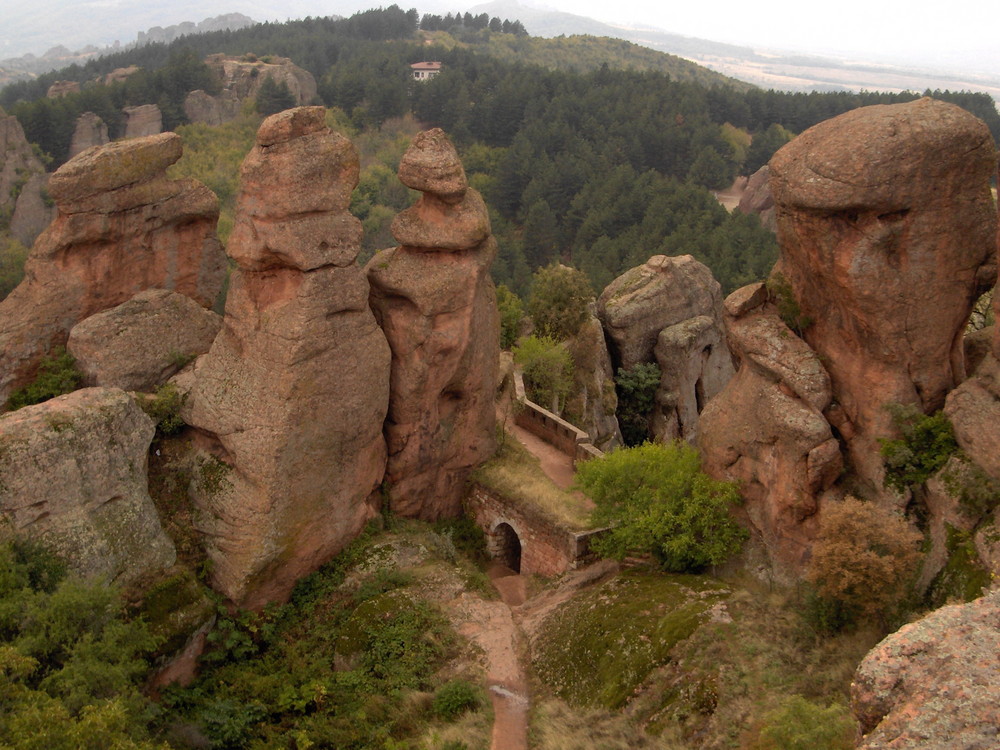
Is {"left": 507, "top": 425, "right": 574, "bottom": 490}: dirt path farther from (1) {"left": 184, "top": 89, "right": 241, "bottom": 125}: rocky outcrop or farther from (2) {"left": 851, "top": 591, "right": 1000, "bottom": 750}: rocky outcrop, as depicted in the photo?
(1) {"left": 184, "top": 89, "right": 241, "bottom": 125}: rocky outcrop

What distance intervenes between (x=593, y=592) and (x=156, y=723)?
9393 mm

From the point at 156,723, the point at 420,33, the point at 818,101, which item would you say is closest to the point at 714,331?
the point at 156,723

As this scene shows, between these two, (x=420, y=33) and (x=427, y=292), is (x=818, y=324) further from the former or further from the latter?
(x=420, y=33)

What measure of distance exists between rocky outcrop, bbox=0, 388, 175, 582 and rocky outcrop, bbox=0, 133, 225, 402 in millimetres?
4526

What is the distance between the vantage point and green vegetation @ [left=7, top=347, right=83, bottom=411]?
21.7 m

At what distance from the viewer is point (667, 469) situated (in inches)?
851

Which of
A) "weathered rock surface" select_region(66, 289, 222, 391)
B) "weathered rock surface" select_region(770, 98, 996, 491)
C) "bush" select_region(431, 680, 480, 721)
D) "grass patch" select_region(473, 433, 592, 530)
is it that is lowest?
"bush" select_region(431, 680, 480, 721)

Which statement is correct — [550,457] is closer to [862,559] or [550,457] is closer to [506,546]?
[506,546]

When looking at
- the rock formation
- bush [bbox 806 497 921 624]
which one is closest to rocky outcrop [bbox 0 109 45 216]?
the rock formation

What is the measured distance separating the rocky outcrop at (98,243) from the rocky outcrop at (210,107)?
227ft

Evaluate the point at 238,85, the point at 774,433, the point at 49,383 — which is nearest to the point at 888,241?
the point at 774,433

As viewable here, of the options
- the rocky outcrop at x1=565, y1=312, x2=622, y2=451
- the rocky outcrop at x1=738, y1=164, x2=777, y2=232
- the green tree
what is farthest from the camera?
the rocky outcrop at x1=738, y1=164, x2=777, y2=232

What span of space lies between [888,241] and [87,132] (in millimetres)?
74998

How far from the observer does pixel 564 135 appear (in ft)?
267
